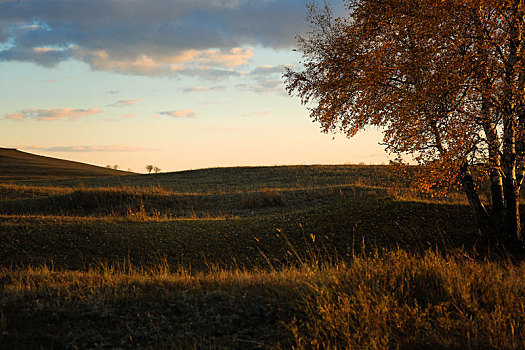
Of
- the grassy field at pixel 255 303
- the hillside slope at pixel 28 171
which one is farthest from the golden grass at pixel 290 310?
the hillside slope at pixel 28 171

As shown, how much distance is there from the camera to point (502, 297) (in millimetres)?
5867

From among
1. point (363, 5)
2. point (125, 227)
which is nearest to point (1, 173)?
point (125, 227)

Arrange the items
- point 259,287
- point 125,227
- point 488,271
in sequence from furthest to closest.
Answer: point 125,227 → point 488,271 → point 259,287

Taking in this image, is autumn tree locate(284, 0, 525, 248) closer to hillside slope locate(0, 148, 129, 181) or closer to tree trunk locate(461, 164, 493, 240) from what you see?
tree trunk locate(461, 164, 493, 240)

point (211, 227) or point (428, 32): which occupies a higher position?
point (428, 32)

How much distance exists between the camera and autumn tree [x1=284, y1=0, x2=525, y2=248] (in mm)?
10219

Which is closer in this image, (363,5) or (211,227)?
(363,5)

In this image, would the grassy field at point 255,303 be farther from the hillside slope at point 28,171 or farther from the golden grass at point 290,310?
the hillside slope at point 28,171

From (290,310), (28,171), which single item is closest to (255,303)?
(290,310)

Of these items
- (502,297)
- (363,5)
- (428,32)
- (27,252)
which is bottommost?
(27,252)

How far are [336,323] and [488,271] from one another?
3.65m

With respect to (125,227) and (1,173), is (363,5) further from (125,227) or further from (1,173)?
(1,173)

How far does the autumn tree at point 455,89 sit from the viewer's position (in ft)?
33.5

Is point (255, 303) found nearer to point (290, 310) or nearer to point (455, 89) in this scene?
point (290, 310)
